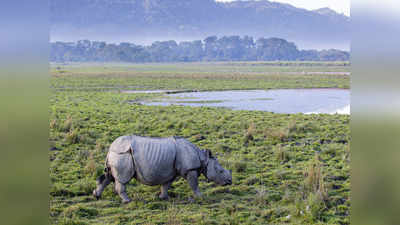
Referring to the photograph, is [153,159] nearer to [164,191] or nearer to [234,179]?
[164,191]

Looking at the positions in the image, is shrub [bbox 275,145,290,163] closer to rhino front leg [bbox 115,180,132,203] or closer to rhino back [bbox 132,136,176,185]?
rhino back [bbox 132,136,176,185]

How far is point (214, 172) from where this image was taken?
743cm

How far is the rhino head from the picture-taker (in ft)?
24.3

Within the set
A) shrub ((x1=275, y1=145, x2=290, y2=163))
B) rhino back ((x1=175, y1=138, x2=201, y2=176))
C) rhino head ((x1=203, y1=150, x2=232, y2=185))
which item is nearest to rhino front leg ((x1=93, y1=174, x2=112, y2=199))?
rhino back ((x1=175, y1=138, x2=201, y2=176))

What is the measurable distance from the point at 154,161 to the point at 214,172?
115 centimetres

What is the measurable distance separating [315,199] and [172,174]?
235cm

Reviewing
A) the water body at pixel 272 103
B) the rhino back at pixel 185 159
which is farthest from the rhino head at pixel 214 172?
the water body at pixel 272 103

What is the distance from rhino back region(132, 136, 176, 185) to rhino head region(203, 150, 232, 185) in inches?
24.9

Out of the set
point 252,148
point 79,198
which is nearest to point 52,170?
point 79,198

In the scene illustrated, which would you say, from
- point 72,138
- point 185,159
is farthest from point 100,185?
point 72,138

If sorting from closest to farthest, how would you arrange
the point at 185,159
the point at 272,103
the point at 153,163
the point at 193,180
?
the point at 153,163 < the point at 185,159 < the point at 193,180 < the point at 272,103

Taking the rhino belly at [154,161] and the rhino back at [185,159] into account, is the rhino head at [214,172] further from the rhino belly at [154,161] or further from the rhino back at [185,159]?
the rhino belly at [154,161]

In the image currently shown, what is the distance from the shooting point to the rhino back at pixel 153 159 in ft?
22.5
